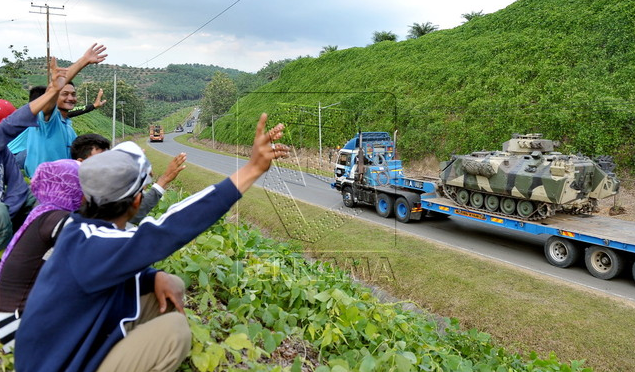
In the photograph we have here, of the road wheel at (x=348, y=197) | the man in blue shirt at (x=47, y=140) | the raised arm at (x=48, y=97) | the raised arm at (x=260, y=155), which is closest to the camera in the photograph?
the raised arm at (x=260, y=155)

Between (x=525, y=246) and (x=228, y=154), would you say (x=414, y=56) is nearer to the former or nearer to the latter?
(x=228, y=154)

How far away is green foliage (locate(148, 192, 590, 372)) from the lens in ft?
9.68

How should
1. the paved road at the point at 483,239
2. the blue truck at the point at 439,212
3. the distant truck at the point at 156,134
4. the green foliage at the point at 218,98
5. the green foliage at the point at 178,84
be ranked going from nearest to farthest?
1. the paved road at the point at 483,239
2. the blue truck at the point at 439,212
3. the green foliage at the point at 218,98
4. the distant truck at the point at 156,134
5. the green foliage at the point at 178,84

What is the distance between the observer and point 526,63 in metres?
24.2

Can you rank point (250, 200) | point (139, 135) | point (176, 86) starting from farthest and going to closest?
point (176, 86), point (139, 135), point (250, 200)

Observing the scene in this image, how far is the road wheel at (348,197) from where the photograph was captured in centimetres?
1598

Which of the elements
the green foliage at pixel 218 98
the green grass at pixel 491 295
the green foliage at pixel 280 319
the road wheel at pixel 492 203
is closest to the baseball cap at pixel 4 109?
the green foliage at pixel 280 319

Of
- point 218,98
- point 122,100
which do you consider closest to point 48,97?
point 218,98

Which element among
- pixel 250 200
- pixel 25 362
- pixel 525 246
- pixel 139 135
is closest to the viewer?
pixel 25 362

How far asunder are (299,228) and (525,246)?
5.92 metres

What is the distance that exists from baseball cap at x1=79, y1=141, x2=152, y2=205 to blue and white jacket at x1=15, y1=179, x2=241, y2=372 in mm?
128

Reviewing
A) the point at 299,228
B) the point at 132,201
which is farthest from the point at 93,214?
the point at 299,228

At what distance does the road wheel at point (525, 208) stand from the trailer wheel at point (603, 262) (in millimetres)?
1712

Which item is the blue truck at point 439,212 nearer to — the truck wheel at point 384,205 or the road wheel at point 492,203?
the truck wheel at point 384,205
